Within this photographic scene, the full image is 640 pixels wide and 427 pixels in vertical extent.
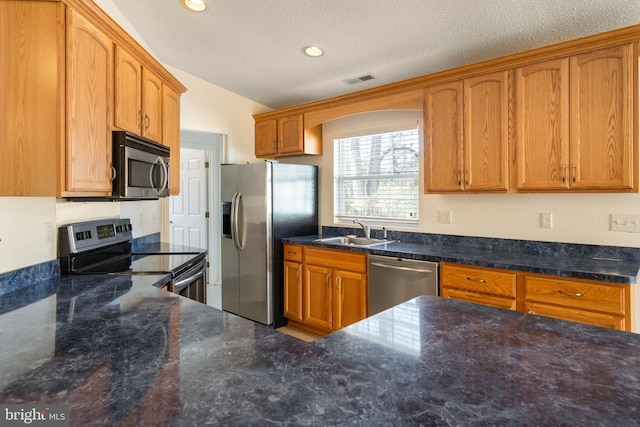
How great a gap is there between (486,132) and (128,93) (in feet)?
7.84

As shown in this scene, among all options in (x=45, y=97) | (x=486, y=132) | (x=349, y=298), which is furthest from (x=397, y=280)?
(x=45, y=97)

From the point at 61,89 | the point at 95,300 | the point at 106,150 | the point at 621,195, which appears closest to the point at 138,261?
the point at 106,150

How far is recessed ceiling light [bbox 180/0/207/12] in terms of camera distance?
8.50 feet

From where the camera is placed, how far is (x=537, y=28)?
7.67ft

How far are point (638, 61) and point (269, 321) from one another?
11.1 ft

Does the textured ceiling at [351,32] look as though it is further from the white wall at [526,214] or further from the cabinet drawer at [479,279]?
the cabinet drawer at [479,279]

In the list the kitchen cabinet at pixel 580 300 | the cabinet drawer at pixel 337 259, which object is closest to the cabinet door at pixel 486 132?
the kitchen cabinet at pixel 580 300

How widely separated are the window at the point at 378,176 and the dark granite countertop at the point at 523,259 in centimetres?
46

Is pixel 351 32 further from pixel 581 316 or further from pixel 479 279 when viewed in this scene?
pixel 581 316

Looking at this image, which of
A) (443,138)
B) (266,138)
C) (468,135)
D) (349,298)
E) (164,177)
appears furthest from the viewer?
(266,138)

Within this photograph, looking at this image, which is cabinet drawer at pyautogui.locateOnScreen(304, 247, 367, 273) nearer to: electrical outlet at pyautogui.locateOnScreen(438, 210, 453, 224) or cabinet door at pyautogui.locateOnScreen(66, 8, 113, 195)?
electrical outlet at pyautogui.locateOnScreen(438, 210, 453, 224)

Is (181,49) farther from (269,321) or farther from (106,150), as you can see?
(269,321)

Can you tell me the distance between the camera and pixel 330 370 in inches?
33.7

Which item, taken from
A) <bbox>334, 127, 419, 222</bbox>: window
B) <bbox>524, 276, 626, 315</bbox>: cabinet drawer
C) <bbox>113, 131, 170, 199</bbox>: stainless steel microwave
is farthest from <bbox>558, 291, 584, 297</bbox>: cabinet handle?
<bbox>113, 131, 170, 199</bbox>: stainless steel microwave
